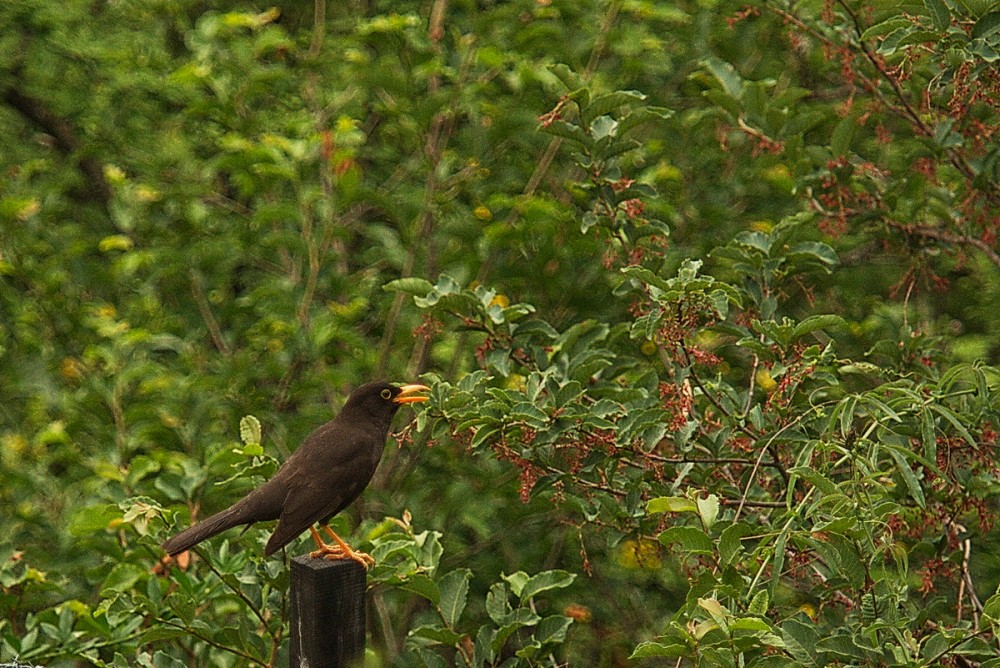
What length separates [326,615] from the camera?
8.23 feet

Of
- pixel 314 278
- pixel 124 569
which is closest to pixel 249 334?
pixel 314 278

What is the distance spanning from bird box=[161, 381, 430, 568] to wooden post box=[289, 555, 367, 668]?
180 mm

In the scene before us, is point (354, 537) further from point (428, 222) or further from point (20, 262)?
point (20, 262)

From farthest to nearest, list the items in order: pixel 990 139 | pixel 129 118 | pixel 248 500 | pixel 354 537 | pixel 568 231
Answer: pixel 129 118
pixel 568 231
pixel 354 537
pixel 990 139
pixel 248 500

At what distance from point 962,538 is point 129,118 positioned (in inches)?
157

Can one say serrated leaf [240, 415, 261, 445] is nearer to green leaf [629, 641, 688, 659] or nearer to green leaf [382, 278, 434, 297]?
green leaf [382, 278, 434, 297]

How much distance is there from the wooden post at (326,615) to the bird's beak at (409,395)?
0.66 meters

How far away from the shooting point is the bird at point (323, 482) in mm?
2824

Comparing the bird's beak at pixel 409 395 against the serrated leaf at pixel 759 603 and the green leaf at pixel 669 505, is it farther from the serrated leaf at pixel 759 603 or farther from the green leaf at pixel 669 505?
the serrated leaf at pixel 759 603

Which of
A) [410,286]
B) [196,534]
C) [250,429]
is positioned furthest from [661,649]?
[250,429]

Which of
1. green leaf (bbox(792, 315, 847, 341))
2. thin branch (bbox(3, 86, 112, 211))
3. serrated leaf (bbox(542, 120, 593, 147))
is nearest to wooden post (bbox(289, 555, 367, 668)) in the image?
green leaf (bbox(792, 315, 847, 341))

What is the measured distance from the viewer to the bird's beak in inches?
124

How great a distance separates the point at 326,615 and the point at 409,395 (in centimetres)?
83

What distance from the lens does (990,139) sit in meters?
3.75
